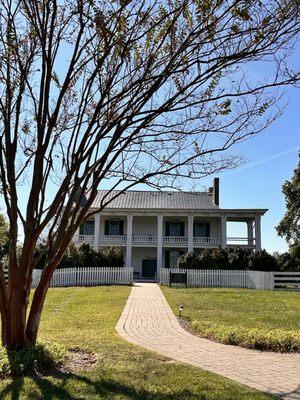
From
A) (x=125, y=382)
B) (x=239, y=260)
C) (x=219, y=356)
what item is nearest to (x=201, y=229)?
(x=239, y=260)

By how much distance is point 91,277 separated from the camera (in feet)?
92.3

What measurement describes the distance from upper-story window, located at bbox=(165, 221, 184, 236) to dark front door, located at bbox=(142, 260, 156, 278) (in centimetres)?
303

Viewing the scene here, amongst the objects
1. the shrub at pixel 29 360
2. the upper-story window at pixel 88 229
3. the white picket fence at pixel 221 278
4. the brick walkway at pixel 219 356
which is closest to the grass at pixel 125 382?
the shrub at pixel 29 360

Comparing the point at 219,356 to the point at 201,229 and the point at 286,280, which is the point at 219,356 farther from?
the point at 201,229

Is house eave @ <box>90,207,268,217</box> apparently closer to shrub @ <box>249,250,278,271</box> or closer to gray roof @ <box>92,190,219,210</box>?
gray roof @ <box>92,190,219,210</box>

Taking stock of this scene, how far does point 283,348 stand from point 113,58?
5.97 m

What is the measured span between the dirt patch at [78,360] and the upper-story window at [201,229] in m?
35.4

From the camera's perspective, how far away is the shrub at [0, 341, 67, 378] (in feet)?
19.8

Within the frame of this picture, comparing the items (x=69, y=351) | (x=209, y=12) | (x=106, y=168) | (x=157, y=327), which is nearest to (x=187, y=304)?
(x=157, y=327)

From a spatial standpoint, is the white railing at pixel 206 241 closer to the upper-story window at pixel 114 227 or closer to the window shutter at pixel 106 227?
the upper-story window at pixel 114 227

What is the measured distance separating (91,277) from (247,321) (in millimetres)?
16825

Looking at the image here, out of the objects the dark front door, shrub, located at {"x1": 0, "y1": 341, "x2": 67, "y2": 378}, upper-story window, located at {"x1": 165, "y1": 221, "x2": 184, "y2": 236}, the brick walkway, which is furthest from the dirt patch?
upper-story window, located at {"x1": 165, "y1": 221, "x2": 184, "y2": 236}

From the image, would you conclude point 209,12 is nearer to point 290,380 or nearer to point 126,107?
point 126,107

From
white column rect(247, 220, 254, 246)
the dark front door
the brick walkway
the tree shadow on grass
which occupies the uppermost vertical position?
white column rect(247, 220, 254, 246)
